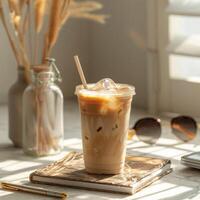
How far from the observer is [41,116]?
4.84 ft

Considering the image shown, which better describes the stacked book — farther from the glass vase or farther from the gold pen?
the glass vase

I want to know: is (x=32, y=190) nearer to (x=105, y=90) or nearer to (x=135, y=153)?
(x=105, y=90)

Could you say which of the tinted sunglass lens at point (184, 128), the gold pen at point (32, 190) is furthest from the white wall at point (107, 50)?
the gold pen at point (32, 190)

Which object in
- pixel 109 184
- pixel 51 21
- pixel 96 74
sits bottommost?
pixel 109 184

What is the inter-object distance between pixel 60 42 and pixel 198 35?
0.44 meters

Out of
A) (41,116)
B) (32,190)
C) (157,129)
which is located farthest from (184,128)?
(32,190)

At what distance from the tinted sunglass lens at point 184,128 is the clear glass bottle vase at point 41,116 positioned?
0.87 feet

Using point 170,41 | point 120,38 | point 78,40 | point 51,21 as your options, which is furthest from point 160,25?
point 51,21

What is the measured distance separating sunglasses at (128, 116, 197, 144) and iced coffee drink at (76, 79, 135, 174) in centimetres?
28

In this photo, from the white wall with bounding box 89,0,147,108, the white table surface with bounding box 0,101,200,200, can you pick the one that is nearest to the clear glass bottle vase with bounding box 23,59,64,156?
the white table surface with bounding box 0,101,200,200

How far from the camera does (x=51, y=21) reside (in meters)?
1.50

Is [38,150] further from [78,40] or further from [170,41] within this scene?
[78,40]

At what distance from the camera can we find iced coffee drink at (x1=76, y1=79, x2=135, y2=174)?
4.12 ft

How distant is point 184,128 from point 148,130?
0.25 ft
